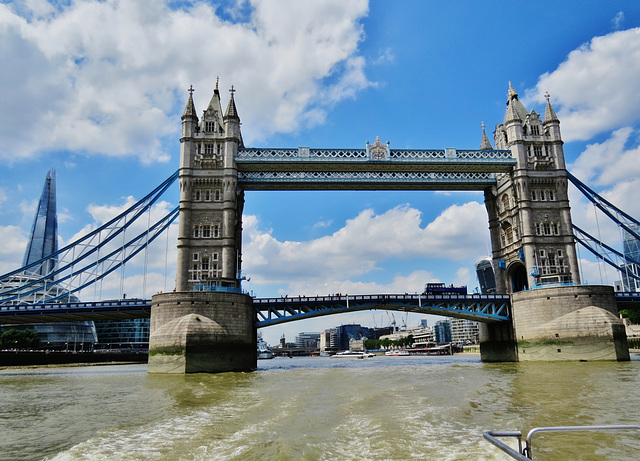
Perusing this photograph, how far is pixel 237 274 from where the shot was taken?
56844mm

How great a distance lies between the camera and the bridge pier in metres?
46.1

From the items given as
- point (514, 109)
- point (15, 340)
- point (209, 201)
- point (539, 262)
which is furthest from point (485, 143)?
point (15, 340)

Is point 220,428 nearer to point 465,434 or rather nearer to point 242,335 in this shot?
point 465,434

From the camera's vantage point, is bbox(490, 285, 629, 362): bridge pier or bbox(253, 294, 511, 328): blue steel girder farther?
bbox(253, 294, 511, 328): blue steel girder

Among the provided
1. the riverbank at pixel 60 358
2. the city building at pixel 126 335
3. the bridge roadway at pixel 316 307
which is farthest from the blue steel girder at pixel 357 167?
the city building at pixel 126 335

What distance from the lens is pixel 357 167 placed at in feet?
195

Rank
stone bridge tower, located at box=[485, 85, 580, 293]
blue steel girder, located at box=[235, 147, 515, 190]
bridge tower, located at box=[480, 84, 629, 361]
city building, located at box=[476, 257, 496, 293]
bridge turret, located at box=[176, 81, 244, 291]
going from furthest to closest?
city building, located at box=[476, 257, 496, 293] → blue steel girder, located at box=[235, 147, 515, 190] → stone bridge tower, located at box=[485, 85, 580, 293] → bridge turret, located at box=[176, 81, 244, 291] → bridge tower, located at box=[480, 84, 629, 361]

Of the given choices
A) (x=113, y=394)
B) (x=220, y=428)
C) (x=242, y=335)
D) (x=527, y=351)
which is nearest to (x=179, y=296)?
(x=242, y=335)

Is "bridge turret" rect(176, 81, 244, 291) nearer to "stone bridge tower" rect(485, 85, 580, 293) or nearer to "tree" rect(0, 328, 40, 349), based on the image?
"stone bridge tower" rect(485, 85, 580, 293)

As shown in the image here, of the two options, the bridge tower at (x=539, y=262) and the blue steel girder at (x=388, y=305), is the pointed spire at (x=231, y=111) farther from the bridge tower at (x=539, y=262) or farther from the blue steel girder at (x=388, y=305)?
the bridge tower at (x=539, y=262)

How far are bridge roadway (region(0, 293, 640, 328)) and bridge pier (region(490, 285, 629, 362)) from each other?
13.8 feet

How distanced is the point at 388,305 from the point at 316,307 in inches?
344

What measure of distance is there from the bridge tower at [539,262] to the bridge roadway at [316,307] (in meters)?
3.86

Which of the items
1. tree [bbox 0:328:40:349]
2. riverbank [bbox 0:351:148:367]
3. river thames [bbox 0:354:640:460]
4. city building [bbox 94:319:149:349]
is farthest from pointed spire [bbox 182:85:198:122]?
city building [bbox 94:319:149:349]
